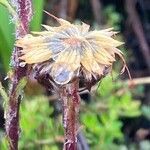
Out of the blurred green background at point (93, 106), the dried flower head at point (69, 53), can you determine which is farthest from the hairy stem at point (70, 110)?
the blurred green background at point (93, 106)

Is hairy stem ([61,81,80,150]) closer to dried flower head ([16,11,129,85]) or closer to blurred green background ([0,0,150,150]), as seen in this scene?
dried flower head ([16,11,129,85])

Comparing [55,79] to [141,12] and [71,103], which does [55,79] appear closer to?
[71,103]

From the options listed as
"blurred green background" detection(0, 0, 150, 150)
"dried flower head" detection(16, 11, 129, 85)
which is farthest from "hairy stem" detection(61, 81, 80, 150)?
"blurred green background" detection(0, 0, 150, 150)

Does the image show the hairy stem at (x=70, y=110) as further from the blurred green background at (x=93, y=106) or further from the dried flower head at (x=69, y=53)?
the blurred green background at (x=93, y=106)

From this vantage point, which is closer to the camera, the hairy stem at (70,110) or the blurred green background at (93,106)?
the hairy stem at (70,110)

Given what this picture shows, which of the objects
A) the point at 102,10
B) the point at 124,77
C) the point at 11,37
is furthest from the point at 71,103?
the point at 102,10
